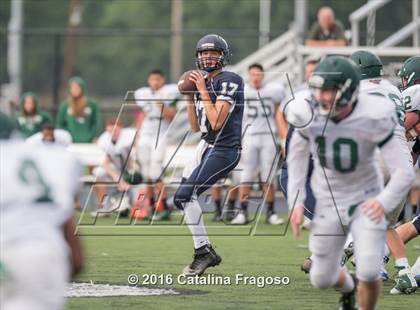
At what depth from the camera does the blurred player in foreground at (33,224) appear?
14.6 ft

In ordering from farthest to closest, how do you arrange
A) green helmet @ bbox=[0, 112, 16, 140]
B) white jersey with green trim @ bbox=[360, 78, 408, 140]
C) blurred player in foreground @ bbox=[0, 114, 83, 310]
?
1. white jersey with green trim @ bbox=[360, 78, 408, 140]
2. green helmet @ bbox=[0, 112, 16, 140]
3. blurred player in foreground @ bbox=[0, 114, 83, 310]

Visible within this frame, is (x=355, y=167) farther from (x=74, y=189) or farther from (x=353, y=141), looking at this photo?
(x=74, y=189)

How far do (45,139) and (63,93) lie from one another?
17.9 metres

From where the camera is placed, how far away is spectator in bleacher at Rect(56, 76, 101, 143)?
49.1 feet

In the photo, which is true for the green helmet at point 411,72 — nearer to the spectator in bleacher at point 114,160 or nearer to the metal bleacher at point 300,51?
the spectator in bleacher at point 114,160

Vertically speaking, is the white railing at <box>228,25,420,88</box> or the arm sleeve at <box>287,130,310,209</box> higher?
the arm sleeve at <box>287,130,310,209</box>

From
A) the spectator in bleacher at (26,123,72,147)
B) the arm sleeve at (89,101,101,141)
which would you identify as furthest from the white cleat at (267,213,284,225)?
the arm sleeve at (89,101,101,141)

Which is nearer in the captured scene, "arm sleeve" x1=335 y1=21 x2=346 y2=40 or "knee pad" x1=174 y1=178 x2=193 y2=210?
"knee pad" x1=174 y1=178 x2=193 y2=210

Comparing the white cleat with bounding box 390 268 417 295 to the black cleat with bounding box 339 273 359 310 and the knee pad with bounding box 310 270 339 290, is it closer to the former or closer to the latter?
the black cleat with bounding box 339 273 359 310

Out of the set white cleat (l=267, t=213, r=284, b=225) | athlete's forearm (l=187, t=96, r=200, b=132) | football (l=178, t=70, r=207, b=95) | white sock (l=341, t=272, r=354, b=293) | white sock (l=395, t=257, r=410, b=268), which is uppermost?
football (l=178, t=70, r=207, b=95)

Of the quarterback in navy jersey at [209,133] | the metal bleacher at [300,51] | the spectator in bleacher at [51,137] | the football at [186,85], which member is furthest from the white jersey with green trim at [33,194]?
the metal bleacher at [300,51]

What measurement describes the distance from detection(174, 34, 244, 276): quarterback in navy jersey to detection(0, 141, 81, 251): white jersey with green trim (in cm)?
382

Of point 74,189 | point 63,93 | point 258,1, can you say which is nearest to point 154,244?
point 74,189

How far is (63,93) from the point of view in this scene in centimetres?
3080
